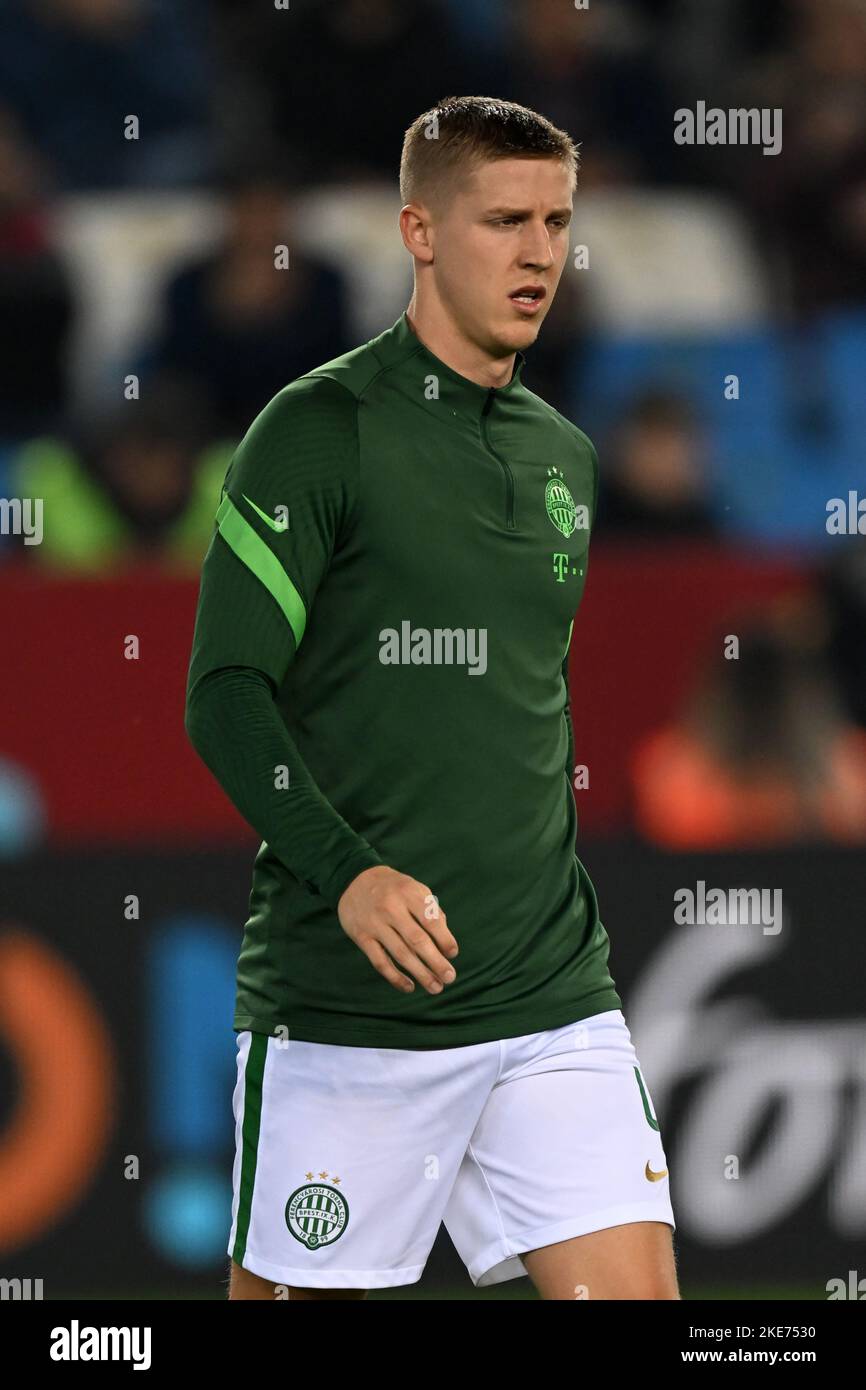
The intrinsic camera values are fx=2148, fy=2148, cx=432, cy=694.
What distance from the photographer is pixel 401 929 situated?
2424 millimetres

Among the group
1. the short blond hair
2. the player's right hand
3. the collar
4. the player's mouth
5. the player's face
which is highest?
the short blond hair

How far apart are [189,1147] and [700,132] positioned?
3.51 m

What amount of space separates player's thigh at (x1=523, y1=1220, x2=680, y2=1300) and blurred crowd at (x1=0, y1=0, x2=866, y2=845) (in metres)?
2.18

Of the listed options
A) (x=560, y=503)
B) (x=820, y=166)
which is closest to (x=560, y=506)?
(x=560, y=503)

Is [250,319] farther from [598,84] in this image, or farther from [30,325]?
[598,84]

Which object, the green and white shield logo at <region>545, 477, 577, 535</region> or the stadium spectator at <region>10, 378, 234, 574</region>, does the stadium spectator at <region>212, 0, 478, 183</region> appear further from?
the green and white shield logo at <region>545, 477, 577, 535</region>

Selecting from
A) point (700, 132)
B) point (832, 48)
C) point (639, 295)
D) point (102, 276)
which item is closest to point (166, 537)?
point (102, 276)

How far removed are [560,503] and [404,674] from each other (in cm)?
38

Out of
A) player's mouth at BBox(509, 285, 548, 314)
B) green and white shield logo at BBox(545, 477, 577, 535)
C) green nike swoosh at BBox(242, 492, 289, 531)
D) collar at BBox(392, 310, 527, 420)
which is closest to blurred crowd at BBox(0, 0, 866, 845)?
green and white shield logo at BBox(545, 477, 577, 535)

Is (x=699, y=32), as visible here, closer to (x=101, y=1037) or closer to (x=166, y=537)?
(x=166, y=537)

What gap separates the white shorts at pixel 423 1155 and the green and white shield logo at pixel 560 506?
27.1 inches

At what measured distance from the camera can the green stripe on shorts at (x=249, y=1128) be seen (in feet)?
9.36

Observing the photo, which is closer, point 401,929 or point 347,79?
point 401,929

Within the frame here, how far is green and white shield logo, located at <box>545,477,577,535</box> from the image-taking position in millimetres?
2934
